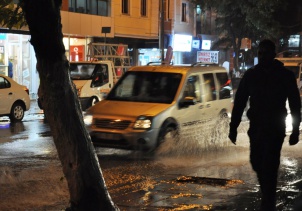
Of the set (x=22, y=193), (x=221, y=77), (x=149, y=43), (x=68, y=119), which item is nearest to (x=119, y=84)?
(x=221, y=77)

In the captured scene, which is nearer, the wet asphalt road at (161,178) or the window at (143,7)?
the wet asphalt road at (161,178)

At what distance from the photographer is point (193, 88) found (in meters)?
12.3

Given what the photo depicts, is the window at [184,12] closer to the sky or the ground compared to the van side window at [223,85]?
closer to the sky

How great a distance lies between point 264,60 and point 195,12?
117ft

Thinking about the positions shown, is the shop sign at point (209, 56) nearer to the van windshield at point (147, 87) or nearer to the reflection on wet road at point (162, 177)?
the reflection on wet road at point (162, 177)

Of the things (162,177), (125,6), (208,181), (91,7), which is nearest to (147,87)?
(162,177)

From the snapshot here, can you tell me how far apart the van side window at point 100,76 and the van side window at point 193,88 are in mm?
8134

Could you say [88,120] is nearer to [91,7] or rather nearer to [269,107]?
[269,107]

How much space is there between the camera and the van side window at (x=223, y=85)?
13.5 metres

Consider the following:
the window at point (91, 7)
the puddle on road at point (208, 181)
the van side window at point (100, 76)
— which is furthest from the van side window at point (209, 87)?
the window at point (91, 7)

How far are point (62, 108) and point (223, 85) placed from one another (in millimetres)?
8662

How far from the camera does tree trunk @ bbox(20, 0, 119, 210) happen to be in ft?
18.0

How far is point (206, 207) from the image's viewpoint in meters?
6.91

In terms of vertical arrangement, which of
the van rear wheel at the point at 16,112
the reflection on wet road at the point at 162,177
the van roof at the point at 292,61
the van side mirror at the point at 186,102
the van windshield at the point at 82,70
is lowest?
the reflection on wet road at the point at 162,177
